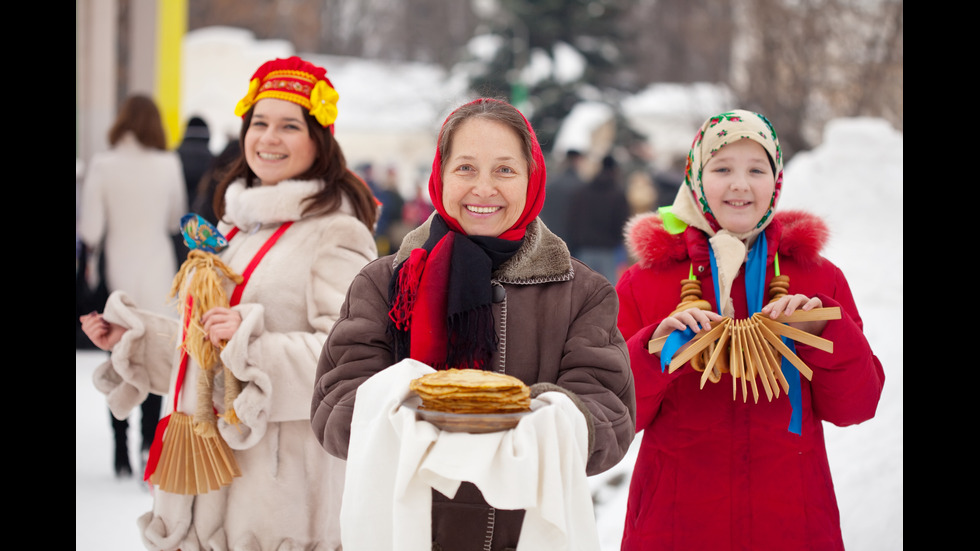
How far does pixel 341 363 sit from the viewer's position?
7.75 feet

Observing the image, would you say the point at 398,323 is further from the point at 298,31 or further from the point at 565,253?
the point at 298,31

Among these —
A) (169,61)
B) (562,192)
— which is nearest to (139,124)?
(169,61)

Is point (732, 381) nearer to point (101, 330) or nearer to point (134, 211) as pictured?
point (101, 330)

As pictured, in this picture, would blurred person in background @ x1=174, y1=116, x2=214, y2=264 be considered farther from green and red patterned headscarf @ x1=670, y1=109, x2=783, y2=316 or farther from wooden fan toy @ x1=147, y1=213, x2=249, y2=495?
green and red patterned headscarf @ x1=670, y1=109, x2=783, y2=316

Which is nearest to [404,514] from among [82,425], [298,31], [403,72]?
[82,425]

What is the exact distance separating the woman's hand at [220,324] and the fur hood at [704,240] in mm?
1300

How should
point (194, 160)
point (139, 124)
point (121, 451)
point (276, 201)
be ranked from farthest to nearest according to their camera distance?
point (194, 160)
point (139, 124)
point (121, 451)
point (276, 201)

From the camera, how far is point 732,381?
9.75 ft

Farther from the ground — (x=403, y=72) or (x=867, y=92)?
(x=403, y=72)

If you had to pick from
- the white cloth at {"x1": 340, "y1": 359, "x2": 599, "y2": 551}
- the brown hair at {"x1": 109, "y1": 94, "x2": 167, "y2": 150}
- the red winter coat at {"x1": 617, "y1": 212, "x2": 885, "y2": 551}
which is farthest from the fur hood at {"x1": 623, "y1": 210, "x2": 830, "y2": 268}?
the brown hair at {"x1": 109, "y1": 94, "x2": 167, "y2": 150}

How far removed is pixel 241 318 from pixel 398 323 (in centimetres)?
A: 100

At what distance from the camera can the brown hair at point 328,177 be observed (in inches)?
136

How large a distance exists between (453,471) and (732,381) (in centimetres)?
131

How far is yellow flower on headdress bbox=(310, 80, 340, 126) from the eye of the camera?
344 centimetres
